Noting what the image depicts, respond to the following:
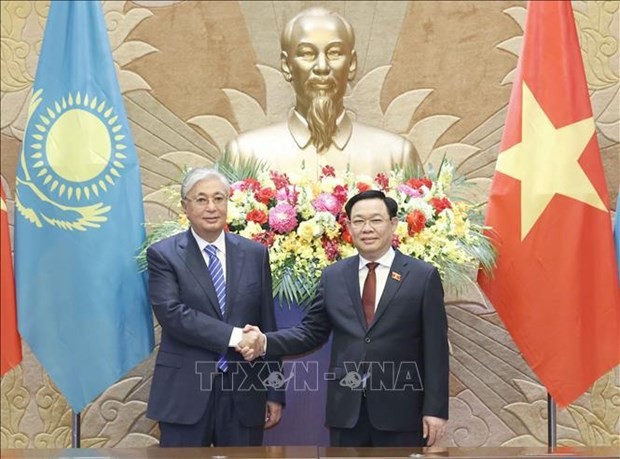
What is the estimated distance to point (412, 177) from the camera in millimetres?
4477

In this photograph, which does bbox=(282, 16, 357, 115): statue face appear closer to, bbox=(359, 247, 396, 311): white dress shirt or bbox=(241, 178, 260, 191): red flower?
bbox=(241, 178, 260, 191): red flower

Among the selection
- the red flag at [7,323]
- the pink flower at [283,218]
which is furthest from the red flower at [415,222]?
the red flag at [7,323]

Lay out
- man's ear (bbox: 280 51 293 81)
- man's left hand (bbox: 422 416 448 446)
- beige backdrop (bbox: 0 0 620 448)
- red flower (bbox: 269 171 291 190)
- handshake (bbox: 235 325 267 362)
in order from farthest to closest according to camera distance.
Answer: beige backdrop (bbox: 0 0 620 448)
man's ear (bbox: 280 51 293 81)
red flower (bbox: 269 171 291 190)
handshake (bbox: 235 325 267 362)
man's left hand (bbox: 422 416 448 446)

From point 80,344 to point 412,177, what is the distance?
1.58m

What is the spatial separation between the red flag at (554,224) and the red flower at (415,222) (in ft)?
1.14

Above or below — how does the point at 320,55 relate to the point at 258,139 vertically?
above

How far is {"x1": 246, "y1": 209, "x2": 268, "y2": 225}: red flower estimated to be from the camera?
13.1 ft

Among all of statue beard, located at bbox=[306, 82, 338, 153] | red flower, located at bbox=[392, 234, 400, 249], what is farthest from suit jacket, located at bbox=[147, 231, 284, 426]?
statue beard, located at bbox=[306, 82, 338, 153]

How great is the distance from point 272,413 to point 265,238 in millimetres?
683

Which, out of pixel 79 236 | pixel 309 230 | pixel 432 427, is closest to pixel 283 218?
pixel 309 230

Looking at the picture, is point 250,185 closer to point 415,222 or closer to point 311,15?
point 415,222

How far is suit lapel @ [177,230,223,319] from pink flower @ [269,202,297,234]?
333 mm

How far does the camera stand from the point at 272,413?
378cm

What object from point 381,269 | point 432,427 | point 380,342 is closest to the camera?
point 432,427
